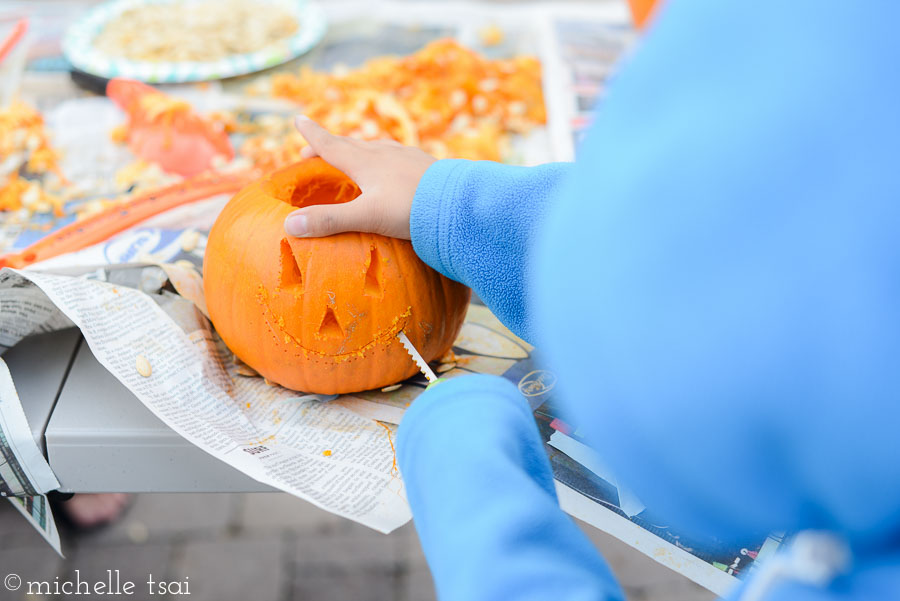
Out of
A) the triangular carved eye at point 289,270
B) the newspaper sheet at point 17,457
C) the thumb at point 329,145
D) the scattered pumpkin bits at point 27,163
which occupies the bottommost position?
the newspaper sheet at point 17,457

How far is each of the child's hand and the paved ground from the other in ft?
2.27

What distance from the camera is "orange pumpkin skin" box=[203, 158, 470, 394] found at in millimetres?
690

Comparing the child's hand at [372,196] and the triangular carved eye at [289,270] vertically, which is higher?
the child's hand at [372,196]

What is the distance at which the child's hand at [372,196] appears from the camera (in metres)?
0.67

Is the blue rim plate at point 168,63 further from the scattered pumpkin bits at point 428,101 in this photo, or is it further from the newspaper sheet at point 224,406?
the newspaper sheet at point 224,406

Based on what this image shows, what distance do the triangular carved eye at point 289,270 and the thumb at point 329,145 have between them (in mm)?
96

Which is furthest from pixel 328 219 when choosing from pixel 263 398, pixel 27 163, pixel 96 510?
pixel 96 510

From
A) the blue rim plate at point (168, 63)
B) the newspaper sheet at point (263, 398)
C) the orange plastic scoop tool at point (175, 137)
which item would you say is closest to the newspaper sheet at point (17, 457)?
the newspaper sheet at point (263, 398)

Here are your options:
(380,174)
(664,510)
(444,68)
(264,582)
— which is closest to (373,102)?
(444,68)

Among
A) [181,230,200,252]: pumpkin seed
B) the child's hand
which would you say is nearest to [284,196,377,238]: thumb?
the child's hand

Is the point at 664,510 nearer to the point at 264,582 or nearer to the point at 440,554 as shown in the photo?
the point at 440,554

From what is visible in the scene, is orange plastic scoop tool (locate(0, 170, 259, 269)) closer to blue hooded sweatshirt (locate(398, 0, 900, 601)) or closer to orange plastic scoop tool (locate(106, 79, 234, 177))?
orange plastic scoop tool (locate(106, 79, 234, 177))

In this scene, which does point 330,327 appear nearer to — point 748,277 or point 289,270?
point 289,270

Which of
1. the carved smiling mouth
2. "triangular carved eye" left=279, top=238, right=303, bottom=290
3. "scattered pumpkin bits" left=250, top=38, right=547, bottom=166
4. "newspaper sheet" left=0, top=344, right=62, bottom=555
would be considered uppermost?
"scattered pumpkin bits" left=250, top=38, right=547, bottom=166
